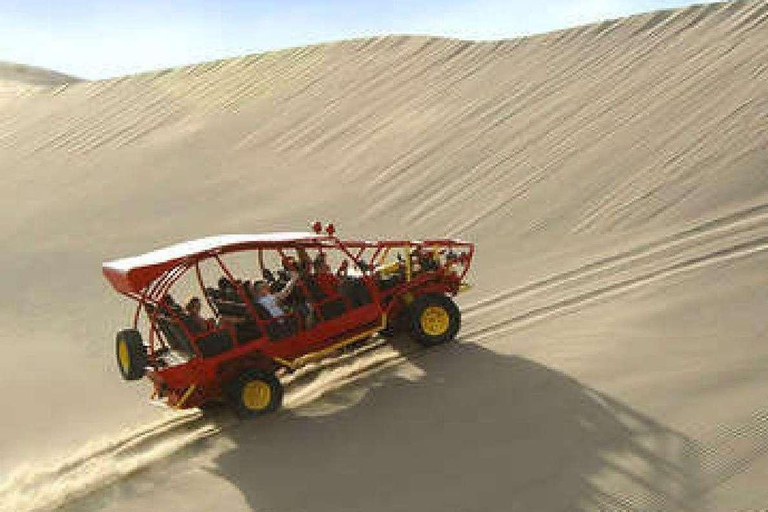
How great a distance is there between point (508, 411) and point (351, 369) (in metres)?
1.94

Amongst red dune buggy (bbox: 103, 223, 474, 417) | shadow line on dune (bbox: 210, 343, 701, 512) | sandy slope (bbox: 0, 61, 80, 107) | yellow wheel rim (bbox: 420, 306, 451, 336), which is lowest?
shadow line on dune (bbox: 210, 343, 701, 512)

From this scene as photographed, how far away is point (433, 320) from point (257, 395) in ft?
6.14

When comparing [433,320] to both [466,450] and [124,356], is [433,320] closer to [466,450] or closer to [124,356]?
[466,450]

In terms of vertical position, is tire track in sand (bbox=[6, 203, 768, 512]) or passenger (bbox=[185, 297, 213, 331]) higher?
passenger (bbox=[185, 297, 213, 331])

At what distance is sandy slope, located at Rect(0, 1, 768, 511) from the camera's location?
6938mm

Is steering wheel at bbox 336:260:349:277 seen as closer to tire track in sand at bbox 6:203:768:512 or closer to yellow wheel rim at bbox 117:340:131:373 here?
tire track in sand at bbox 6:203:768:512

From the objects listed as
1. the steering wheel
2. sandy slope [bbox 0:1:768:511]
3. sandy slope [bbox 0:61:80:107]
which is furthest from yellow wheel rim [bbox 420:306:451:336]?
sandy slope [bbox 0:61:80:107]

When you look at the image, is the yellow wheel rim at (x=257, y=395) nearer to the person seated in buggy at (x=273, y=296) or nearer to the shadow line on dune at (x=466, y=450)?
the shadow line on dune at (x=466, y=450)

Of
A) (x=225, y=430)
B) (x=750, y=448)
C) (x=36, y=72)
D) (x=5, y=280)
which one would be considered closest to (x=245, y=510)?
(x=225, y=430)

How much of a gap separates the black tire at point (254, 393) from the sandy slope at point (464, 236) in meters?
0.14

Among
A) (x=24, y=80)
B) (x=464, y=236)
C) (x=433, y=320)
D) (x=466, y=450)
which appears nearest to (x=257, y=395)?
(x=433, y=320)

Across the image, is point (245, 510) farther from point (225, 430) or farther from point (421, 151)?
point (421, 151)

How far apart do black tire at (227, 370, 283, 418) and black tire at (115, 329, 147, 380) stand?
734 mm

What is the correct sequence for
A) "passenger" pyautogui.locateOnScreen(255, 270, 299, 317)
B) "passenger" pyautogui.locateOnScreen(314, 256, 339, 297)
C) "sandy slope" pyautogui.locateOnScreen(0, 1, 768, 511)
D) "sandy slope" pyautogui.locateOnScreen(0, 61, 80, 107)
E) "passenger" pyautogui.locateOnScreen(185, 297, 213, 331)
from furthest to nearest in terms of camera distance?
"sandy slope" pyautogui.locateOnScreen(0, 61, 80, 107) < "passenger" pyautogui.locateOnScreen(314, 256, 339, 297) < "passenger" pyautogui.locateOnScreen(255, 270, 299, 317) < "passenger" pyautogui.locateOnScreen(185, 297, 213, 331) < "sandy slope" pyautogui.locateOnScreen(0, 1, 768, 511)
